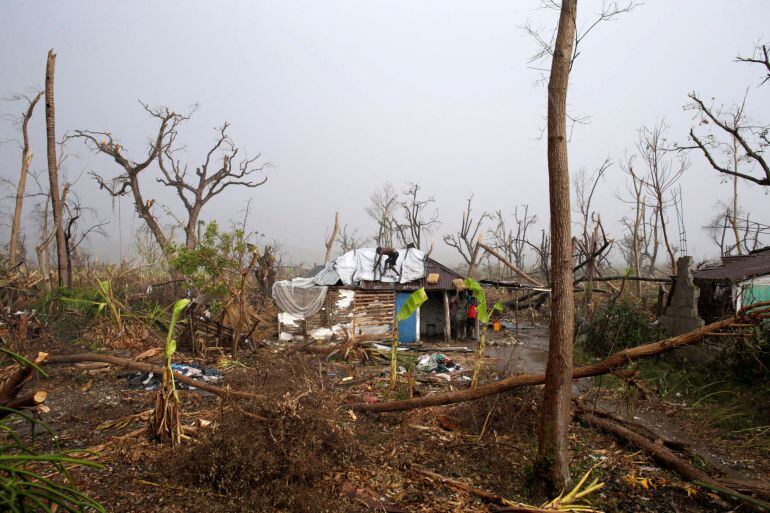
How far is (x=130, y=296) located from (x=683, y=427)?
15.7 metres

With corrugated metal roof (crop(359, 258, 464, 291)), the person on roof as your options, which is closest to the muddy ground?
corrugated metal roof (crop(359, 258, 464, 291))

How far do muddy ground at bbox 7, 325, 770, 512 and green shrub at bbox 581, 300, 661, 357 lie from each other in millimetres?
4531

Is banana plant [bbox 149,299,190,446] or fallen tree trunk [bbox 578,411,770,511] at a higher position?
banana plant [bbox 149,299,190,446]

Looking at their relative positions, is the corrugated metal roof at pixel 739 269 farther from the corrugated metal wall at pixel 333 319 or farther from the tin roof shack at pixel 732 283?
the corrugated metal wall at pixel 333 319

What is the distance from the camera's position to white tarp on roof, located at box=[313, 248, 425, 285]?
15.7m

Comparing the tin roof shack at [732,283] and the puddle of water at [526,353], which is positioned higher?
the tin roof shack at [732,283]

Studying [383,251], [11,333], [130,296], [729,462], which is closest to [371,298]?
[383,251]

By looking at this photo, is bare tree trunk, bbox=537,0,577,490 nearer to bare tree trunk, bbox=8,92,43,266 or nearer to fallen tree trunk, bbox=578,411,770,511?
fallen tree trunk, bbox=578,411,770,511

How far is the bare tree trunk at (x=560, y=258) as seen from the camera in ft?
14.4

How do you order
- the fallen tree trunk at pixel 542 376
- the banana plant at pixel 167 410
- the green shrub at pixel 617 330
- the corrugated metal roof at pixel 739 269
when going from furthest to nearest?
the green shrub at pixel 617 330 → the corrugated metal roof at pixel 739 269 → the banana plant at pixel 167 410 → the fallen tree trunk at pixel 542 376

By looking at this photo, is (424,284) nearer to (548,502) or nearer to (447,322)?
(447,322)

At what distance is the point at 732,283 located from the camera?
10.3 m

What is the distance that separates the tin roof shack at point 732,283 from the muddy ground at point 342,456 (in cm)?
444

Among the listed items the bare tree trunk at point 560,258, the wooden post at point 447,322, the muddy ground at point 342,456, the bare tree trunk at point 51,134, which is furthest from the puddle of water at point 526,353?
the bare tree trunk at point 51,134
